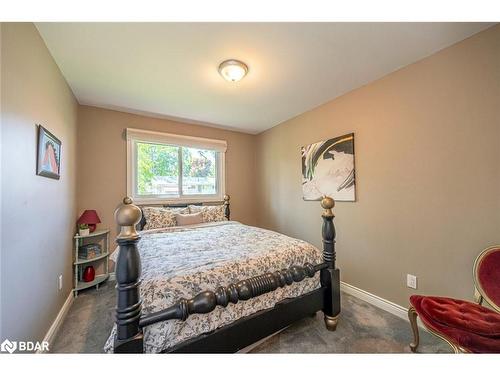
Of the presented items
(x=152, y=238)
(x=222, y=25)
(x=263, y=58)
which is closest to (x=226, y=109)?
(x=263, y=58)

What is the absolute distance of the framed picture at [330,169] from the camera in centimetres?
245

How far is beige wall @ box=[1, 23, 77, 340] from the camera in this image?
1145 millimetres

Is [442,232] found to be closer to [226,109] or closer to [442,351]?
[442,351]

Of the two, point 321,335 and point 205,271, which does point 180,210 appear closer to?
point 205,271

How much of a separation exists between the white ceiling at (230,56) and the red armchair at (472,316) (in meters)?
1.74

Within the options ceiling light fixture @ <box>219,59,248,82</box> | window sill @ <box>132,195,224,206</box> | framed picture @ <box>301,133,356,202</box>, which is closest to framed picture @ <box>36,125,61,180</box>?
window sill @ <box>132,195,224,206</box>

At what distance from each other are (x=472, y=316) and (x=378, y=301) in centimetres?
103

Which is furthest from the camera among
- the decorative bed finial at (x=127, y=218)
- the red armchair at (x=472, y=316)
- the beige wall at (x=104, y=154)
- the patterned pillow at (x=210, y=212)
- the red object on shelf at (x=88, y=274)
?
the patterned pillow at (x=210, y=212)

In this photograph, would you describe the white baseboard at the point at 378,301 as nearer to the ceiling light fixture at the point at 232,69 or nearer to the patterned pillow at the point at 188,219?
the patterned pillow at the point at 188,219

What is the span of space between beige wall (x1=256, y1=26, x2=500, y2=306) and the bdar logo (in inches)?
115

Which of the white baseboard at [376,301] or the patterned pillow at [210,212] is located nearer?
the white baseboard at [376,301]

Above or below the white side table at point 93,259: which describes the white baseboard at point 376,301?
below

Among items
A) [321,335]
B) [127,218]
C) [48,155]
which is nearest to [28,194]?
[48,155]

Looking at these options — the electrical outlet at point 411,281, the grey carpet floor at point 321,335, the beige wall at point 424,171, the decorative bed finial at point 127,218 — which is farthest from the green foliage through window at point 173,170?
the electrical outlet at point 411,281
